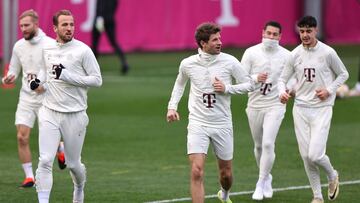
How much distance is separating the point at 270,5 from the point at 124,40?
6.00 meters

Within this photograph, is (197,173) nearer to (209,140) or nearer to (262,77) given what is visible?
(209,140)

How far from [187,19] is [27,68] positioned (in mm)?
20406

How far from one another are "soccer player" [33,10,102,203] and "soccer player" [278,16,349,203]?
2703mm

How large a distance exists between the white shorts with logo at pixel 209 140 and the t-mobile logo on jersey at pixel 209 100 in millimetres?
280

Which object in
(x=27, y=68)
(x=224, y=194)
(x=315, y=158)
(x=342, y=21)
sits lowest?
(x=342, y=21)

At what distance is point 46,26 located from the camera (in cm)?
3250

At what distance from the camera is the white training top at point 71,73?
13.1 metres

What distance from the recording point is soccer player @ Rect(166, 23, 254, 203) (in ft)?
42.1

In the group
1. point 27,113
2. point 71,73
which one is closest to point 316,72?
point 71,73

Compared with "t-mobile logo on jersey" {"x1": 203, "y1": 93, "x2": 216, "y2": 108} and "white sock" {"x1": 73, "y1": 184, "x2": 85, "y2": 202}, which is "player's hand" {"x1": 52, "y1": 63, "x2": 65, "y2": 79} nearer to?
"white sock" {"x1": 73, "y1": 184, "x2": 85, "y2": 202}

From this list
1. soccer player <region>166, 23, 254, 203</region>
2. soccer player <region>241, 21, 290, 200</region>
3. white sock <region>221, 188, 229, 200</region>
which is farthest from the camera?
soccer player <region>241, 21, 290, 200</region>

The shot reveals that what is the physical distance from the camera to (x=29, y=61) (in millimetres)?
15492

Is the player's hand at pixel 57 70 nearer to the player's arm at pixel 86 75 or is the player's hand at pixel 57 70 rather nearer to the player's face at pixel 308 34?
the player's arm at pixel 86 75

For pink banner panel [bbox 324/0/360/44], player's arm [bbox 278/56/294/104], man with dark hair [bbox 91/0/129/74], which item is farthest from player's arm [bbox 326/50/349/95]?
pink banner panel [bbox 324/0/360/44]
